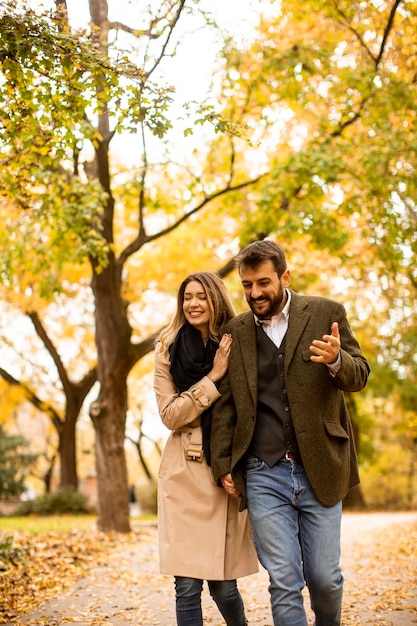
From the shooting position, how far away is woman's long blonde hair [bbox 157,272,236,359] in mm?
4609

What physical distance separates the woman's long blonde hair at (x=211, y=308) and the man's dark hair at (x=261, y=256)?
434 millimetres

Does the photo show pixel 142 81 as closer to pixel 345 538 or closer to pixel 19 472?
pixel 345 538

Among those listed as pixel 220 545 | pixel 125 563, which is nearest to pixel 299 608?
pixel 220 545

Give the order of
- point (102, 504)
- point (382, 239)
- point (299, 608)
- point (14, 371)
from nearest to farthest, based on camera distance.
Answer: point (299, 608) → point (382, 239) → point (102, 504) → point (14, 371)

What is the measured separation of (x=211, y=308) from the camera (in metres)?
4.59

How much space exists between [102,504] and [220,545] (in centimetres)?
883

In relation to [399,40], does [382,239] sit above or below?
below

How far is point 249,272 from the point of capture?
4.12 metres

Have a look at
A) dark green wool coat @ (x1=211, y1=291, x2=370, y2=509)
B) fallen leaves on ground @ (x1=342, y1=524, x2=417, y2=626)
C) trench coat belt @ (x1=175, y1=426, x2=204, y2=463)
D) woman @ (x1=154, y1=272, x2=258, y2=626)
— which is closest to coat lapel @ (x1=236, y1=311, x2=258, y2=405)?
dark green wool coat @ (x1=211, y1=291, x2=370, y2=509)

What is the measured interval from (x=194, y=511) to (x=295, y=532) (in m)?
0.71

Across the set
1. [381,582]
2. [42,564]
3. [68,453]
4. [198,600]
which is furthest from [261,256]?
[68,453]

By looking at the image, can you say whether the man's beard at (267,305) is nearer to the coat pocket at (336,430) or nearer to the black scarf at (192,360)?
the black scarf at (192,360)

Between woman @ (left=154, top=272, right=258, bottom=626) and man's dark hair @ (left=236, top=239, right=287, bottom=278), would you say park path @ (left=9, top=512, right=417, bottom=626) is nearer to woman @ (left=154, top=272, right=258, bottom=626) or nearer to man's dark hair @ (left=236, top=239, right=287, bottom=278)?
woman @ (left=154, top=272, right=258, bottom=626)

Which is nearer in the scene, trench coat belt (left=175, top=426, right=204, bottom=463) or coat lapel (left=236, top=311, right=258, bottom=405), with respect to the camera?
coat lapel (left=236, top=311, right=258, bottom=405)
